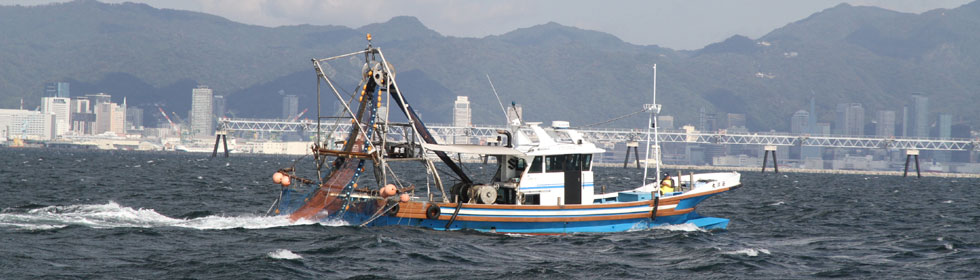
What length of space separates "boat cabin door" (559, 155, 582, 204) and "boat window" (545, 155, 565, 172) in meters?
0.10

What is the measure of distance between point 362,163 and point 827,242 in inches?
634

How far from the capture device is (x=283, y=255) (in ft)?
88.1

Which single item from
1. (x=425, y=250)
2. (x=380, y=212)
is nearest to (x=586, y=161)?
Result: (x=380, y=212)

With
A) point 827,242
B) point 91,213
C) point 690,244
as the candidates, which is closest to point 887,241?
point 827,242

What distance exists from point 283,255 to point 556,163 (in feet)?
36.0

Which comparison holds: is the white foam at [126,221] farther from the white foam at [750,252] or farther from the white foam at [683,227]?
the white foam at [750,252]

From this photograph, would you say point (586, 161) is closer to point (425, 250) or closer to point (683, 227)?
point (683, 227)

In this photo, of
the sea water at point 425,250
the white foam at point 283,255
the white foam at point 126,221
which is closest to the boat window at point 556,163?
the sea water at point 425,250

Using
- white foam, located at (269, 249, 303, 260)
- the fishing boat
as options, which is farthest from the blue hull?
white foam, located at (269, 249, 303, 260)

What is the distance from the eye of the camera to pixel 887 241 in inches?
1393

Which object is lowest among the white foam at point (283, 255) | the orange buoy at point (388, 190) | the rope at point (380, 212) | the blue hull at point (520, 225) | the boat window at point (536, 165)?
the white foam at point (283, 255)

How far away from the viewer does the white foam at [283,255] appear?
2655 cm

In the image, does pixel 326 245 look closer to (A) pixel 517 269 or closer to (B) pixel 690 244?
(A) pixel 517 269

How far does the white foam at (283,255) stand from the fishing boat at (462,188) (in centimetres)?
538
